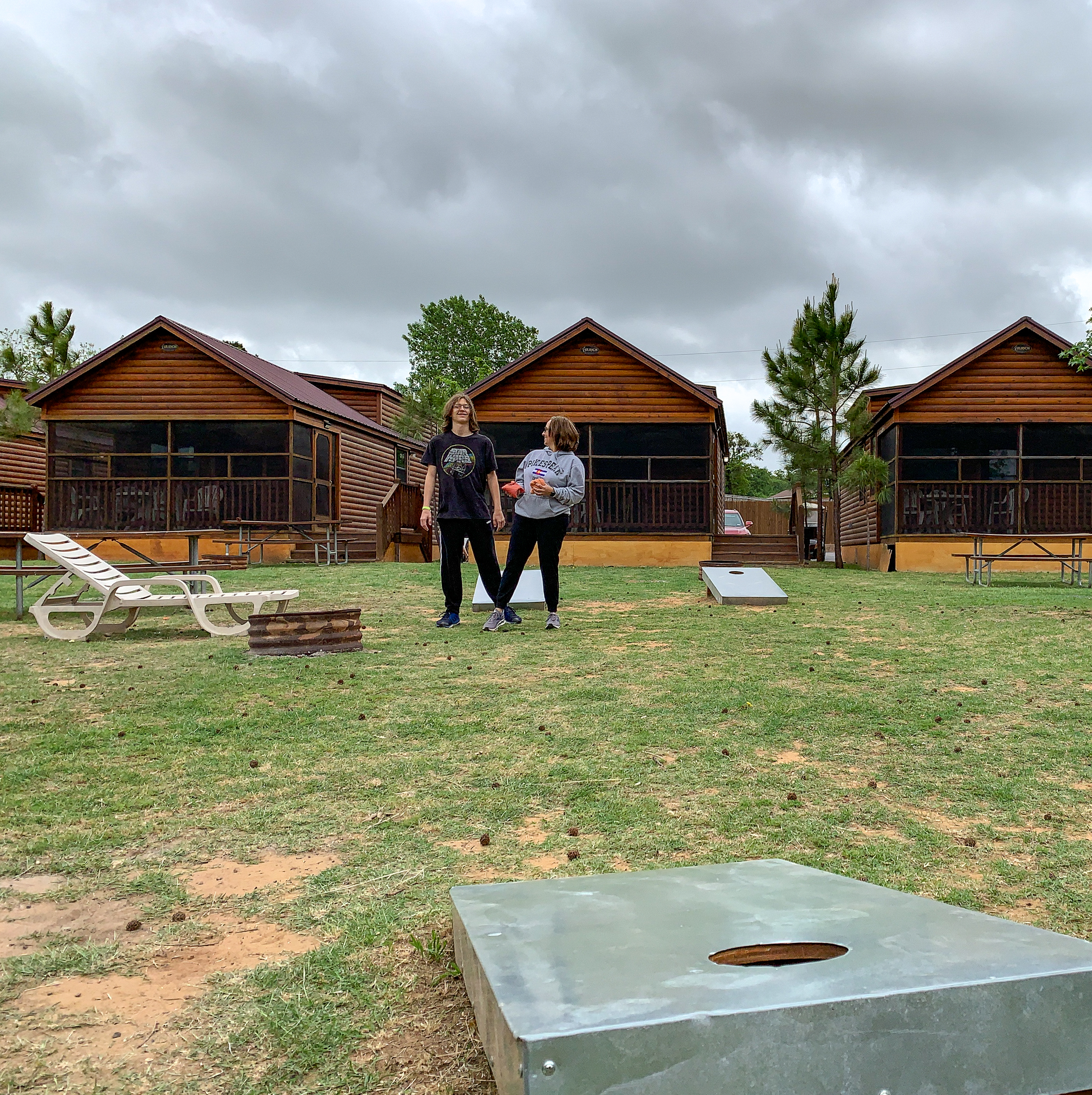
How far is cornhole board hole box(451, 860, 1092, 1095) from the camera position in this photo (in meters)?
1.43

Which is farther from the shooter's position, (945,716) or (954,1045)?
(945,716)

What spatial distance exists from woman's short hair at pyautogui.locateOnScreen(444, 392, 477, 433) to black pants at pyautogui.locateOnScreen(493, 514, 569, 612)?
86 centimetres

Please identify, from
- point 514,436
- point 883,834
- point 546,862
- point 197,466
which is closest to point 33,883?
point 546,862

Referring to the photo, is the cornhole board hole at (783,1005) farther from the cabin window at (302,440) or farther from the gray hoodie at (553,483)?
the cabin window at (302,440)

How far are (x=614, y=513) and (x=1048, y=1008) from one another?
818 inches

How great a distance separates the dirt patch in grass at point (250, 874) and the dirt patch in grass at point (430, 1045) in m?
0.72

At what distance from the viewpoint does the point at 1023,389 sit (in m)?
21.2

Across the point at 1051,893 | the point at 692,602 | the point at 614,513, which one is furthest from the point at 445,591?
the point at 614,513

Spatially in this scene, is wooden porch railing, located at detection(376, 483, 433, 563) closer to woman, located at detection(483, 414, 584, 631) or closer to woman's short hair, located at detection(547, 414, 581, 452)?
woman, located at detection(483, 414, 584, 631)

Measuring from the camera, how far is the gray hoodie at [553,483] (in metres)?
8.01

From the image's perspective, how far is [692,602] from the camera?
11.0 m

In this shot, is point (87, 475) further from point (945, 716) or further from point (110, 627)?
point (945, 716)

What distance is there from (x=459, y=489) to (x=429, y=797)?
4.81 m

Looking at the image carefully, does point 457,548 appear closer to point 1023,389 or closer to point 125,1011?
point 125,1011
